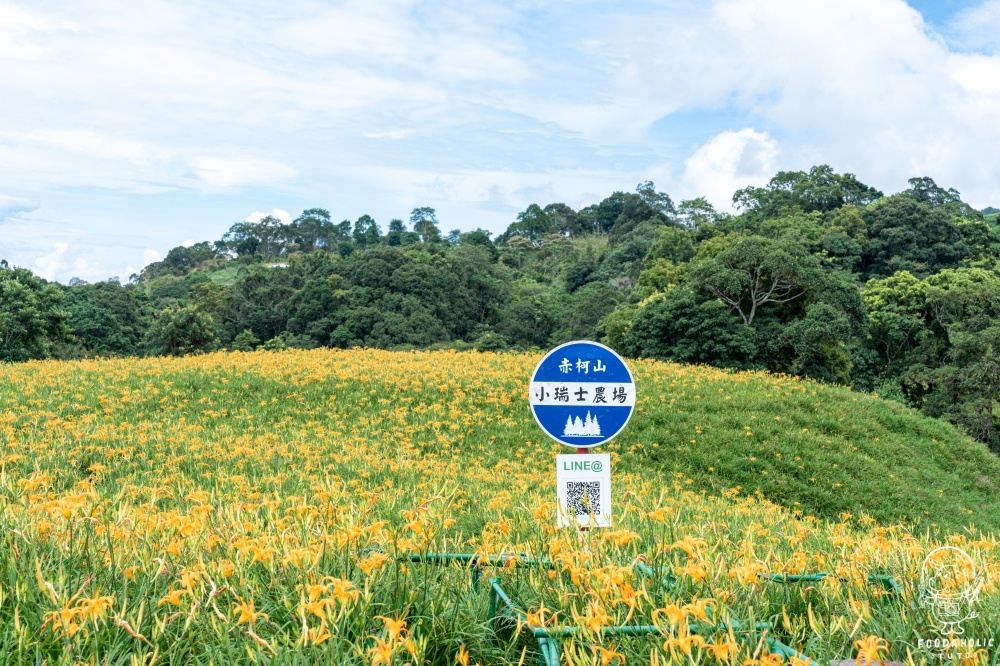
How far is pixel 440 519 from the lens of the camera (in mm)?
2793

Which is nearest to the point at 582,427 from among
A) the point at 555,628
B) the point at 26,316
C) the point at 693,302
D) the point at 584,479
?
the point at 584,479

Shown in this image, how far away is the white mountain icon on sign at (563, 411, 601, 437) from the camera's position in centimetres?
354

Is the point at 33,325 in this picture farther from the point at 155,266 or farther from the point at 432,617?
the point at 155,266

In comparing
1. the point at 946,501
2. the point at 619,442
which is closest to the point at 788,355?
the point at 946,501

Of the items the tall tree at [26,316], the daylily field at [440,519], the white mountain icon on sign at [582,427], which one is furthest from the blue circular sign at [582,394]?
the tall tree at [26,316]

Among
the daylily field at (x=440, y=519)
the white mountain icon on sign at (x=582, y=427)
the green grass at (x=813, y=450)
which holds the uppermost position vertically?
the white mountain icon on sign at (x=582, y=427)

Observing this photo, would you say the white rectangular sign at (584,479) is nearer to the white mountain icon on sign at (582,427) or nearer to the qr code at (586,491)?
the qr code at (586,491)

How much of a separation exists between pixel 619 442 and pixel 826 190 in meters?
50.3

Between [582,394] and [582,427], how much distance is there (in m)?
0.18

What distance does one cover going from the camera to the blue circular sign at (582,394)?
3.53 m

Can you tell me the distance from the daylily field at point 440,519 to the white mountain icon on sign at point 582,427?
45cm

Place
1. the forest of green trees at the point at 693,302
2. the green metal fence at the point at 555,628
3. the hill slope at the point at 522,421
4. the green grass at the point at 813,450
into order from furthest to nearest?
1. the forest of green trees at the point at 693,302
2. the green grass at the point at 813,450
3. the hill slope at the point at 522,421
4. the green metal fence at the point at 555,628

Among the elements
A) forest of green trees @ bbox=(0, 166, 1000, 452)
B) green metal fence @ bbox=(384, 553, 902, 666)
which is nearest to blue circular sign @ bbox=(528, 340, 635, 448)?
green metal fence @ bbox=(384, 553, 902, 666)

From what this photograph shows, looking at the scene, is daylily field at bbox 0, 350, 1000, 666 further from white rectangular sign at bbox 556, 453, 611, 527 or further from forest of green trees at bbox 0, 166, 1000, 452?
forest of green trees at bbox 0, 166, 1000, 452
